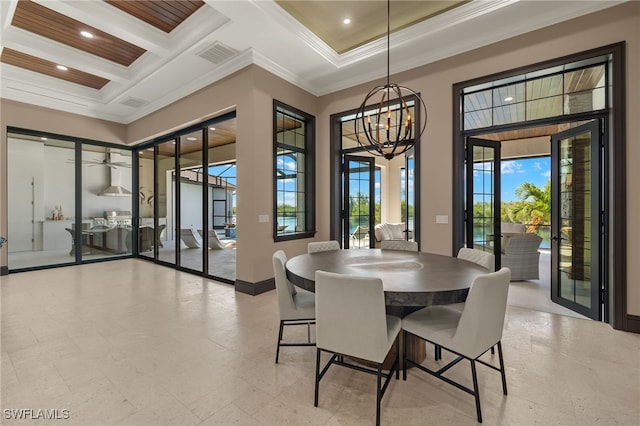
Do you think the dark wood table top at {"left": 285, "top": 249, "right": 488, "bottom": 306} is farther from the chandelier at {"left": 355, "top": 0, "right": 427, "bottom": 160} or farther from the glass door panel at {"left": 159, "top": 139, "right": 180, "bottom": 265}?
the glass door panel at {"left": 159, "top": 139, "right": 180, "bottom": 265}

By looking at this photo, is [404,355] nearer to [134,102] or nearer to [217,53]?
[217,53]

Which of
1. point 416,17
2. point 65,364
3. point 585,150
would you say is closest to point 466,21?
point 416,17

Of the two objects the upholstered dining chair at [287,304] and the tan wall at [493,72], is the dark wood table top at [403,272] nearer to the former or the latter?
the upholstered dining chair at [287,304]

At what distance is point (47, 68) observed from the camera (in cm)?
498

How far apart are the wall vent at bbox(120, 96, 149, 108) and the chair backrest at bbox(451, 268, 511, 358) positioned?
6629mm

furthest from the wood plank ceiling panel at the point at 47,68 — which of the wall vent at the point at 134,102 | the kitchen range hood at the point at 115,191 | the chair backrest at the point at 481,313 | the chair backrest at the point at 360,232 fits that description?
the chair backrest at the point at 481,313

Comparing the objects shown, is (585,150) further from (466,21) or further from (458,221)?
(466,21)

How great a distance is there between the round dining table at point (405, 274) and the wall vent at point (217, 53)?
316 centimetres

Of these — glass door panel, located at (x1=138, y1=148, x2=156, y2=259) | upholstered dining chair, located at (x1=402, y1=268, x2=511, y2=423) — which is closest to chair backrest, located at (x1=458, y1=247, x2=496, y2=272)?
upholstered dining chair, located at (x1=402, y1=268, x2=511, y2=423)

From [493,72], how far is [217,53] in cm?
370

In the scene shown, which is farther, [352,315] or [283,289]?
[283,289]

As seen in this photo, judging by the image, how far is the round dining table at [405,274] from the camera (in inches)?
67.7

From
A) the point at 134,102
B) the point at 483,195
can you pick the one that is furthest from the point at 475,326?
the point at 134,102

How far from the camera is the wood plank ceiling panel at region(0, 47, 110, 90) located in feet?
15.0
